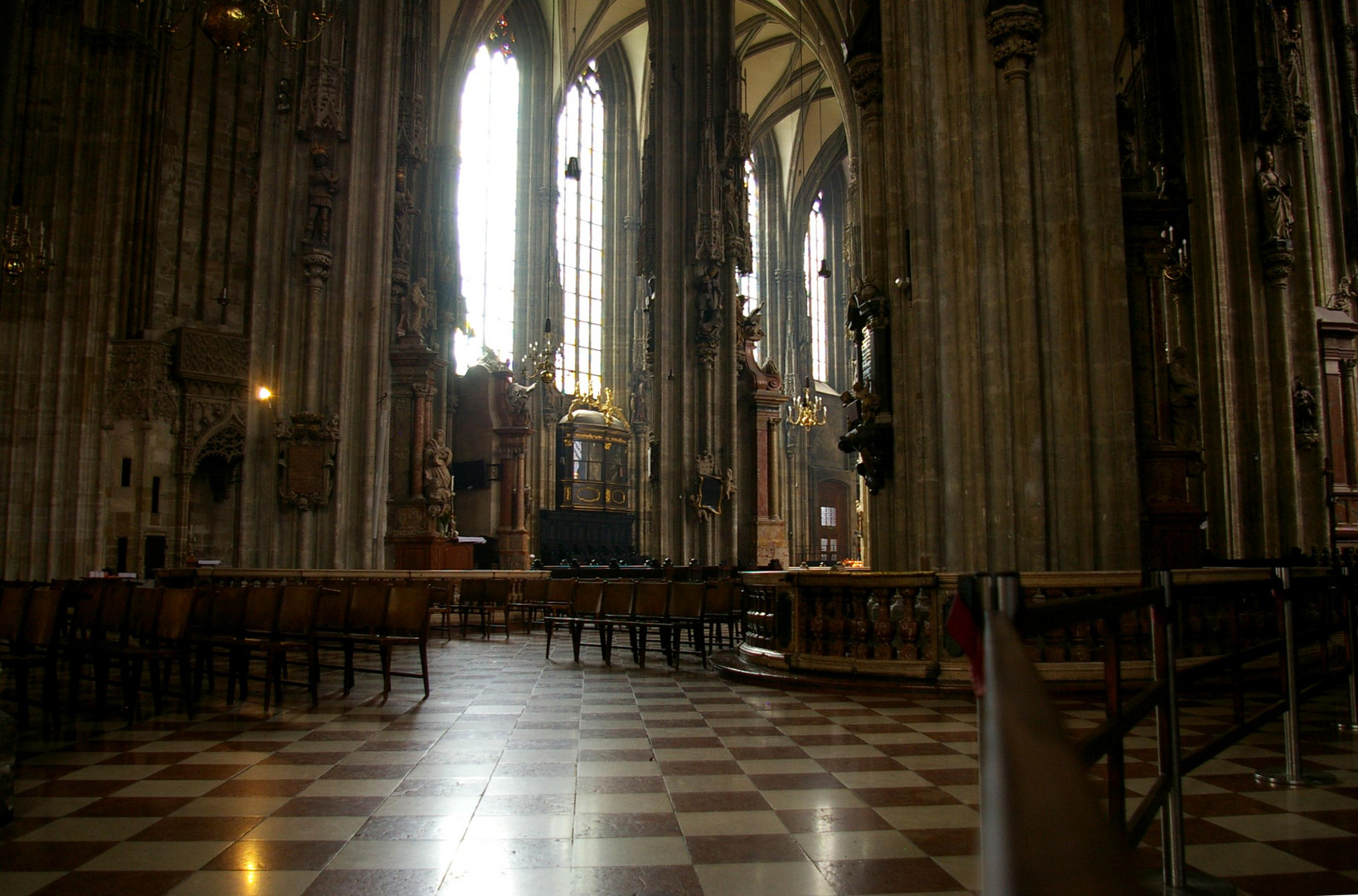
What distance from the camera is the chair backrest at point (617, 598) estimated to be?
9.65 m

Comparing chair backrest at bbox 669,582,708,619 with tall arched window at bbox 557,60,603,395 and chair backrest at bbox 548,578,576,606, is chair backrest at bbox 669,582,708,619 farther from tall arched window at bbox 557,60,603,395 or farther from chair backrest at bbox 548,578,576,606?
tall arched window at bbox 557,60,603,395

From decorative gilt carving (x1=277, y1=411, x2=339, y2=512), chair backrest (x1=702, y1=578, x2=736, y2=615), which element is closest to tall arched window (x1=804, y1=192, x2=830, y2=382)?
decorative gilt carving (x1=277, y1=411, x2=339, y2=512)

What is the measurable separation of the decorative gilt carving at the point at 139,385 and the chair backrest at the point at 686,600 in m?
9.89

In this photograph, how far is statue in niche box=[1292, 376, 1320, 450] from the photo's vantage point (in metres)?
13.4

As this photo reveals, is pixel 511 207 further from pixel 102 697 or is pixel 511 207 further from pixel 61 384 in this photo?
pixel 102 697

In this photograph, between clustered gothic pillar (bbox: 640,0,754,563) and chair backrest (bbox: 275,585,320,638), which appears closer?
chair backrest (bbox: 275,585,320,638)

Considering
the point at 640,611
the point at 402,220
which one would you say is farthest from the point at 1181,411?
the point at 402,220

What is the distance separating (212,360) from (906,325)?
11.3 m

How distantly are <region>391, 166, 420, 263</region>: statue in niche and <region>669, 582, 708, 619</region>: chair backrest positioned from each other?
14.6 metres

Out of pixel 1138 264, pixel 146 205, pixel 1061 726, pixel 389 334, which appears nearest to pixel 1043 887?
pixel 1061 726

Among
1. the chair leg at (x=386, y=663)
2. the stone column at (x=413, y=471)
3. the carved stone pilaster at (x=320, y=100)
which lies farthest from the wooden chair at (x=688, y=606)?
the carved stone pilaster at (x=320, y=100)

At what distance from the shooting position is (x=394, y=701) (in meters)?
6.89

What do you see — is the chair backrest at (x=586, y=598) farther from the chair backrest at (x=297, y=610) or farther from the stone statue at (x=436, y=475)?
the stone statue at (x=436, y=475)

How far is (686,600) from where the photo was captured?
31.6ft
